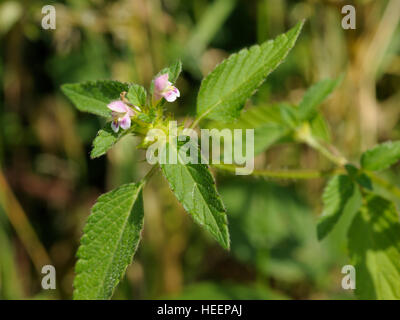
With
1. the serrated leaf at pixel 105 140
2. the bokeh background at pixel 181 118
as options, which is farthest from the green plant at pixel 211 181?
the bokeh background at pixel 181 118

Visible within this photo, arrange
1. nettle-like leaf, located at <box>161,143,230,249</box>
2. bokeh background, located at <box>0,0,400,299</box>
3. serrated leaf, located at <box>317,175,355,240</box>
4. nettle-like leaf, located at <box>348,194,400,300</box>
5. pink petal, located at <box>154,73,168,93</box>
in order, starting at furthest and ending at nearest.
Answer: bokeh background, located at <box>0,0,400,299</box> → nettle-like leaf, located at <box>348,194,400,300</box> → serrated leaf, located at <box>317,175,355,240</box> → pink petal, located at <box>154,73,168,93</box> → nettle-like leaf, located at <box>161,143,230,249</box>

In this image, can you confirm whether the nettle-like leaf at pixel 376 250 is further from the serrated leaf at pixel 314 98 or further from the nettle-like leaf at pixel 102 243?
the nettle-like leaf at pixel 102 243

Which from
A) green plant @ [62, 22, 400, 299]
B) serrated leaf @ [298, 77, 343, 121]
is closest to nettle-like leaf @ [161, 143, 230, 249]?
green plant @ [62, 22, 400, 299]

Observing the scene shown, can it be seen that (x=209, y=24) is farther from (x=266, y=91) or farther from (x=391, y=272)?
(x=391, y=272)

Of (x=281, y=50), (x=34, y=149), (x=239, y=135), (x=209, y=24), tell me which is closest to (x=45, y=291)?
(x=34, y=149)

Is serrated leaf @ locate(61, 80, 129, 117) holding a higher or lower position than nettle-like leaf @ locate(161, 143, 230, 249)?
higher

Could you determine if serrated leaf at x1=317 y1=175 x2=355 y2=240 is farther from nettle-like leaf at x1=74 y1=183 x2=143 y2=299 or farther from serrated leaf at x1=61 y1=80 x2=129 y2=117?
serrated leaf at x1=61 y1=80 x2=129 y2=117
